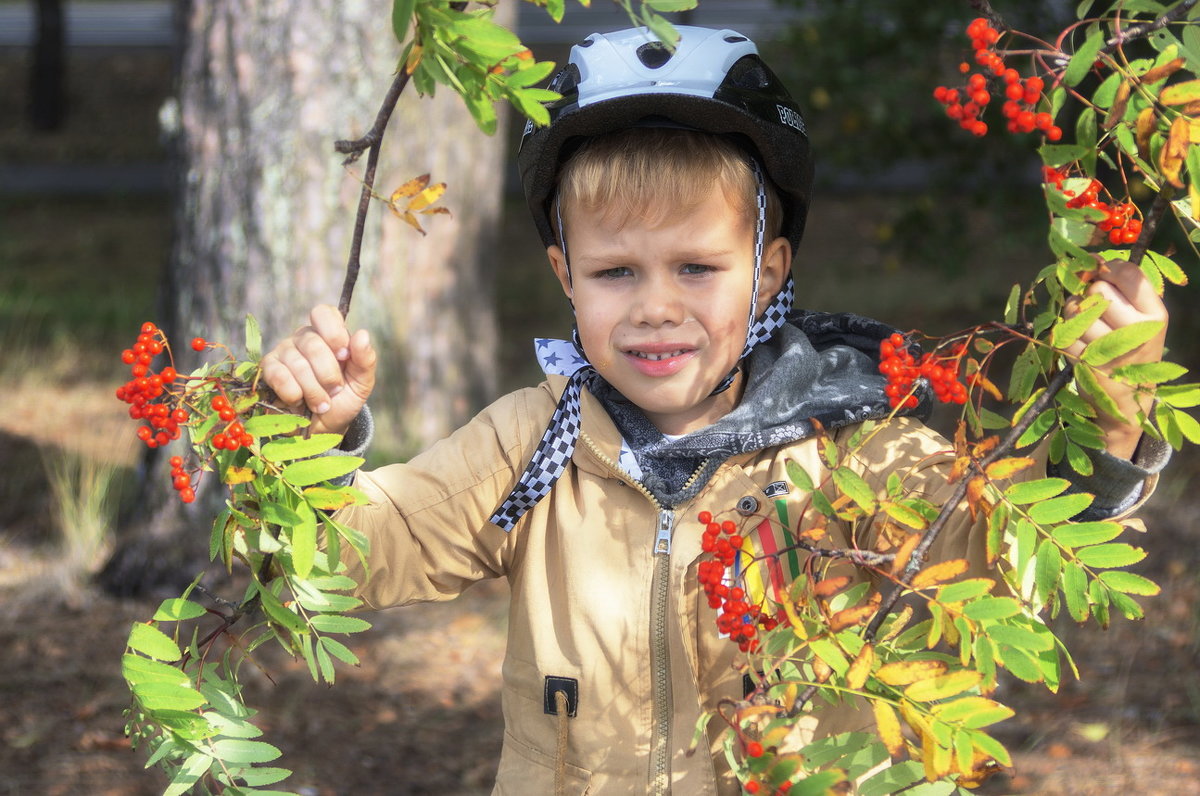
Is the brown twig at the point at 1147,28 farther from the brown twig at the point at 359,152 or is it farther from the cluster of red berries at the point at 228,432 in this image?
the cluster of red berries at the point at 228,432

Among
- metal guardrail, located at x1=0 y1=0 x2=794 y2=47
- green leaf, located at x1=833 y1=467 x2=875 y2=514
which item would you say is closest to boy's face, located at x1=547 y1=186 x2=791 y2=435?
green leaf, located at x1=833 y1=467 x2=875 y2=514

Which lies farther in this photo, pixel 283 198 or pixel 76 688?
pixel 283 198

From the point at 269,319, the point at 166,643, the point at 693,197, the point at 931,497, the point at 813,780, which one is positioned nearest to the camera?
the point at 813,780

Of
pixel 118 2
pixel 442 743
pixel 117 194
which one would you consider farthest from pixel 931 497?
pixel 118 2

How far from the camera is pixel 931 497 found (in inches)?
92.4

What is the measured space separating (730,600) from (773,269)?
96cm

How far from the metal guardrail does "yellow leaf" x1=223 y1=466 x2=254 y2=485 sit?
863 inches

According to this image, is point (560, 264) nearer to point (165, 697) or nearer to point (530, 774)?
point (530, 774)

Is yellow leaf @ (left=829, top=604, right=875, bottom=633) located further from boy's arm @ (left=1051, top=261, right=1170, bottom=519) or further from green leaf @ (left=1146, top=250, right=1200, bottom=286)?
green leaf @ (left=1146, top=250, right=1200, bottom=286)

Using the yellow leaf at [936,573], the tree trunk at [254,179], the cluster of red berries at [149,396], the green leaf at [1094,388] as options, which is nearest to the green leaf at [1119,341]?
the green leaf at [1094,388]

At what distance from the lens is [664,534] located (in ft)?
8.36

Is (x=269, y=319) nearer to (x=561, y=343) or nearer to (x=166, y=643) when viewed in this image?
(x=561, y=343)

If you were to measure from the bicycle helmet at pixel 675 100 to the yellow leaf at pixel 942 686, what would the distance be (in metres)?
1.17

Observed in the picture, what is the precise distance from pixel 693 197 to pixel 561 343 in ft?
1.56
